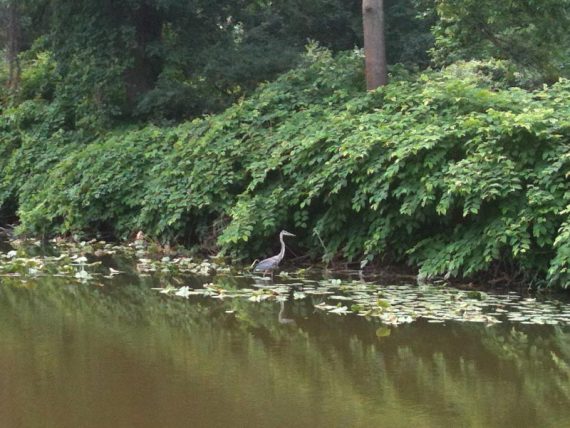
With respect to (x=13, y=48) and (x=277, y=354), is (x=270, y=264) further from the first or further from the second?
(x=13, y=48)

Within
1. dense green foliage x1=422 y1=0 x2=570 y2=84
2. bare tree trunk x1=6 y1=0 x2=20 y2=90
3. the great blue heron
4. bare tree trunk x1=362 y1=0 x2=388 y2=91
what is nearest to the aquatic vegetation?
the great blue heron

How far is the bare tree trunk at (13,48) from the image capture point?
2278 centimetres

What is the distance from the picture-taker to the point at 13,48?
23.1 meters

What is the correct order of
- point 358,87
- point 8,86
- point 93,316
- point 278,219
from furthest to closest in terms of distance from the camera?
point 8,86 → point 358,87 → point 278,219 → point 93,316

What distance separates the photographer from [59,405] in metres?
5.68

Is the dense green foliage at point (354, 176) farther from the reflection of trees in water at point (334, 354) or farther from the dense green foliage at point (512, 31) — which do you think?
the reflection of trees in water at point (334, 354)

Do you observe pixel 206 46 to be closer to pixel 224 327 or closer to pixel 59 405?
pixel 224 327

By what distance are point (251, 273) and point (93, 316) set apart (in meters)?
3.37

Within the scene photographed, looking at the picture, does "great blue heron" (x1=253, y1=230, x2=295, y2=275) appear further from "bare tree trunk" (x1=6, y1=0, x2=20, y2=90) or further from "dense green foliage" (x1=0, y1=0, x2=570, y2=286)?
"bare tree trunk" (x1=6, y1=0, x2=20, y2=90)

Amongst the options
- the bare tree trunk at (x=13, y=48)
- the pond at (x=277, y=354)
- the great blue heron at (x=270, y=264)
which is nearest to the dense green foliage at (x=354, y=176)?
the great blue heron at (x=270, y=264)

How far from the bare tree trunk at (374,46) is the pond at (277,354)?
424 cm

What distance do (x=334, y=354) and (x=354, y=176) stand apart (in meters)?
4.49

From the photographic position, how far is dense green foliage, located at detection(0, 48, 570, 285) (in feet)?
32.3

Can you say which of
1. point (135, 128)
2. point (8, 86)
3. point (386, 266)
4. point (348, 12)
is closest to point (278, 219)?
point (386, 266)
